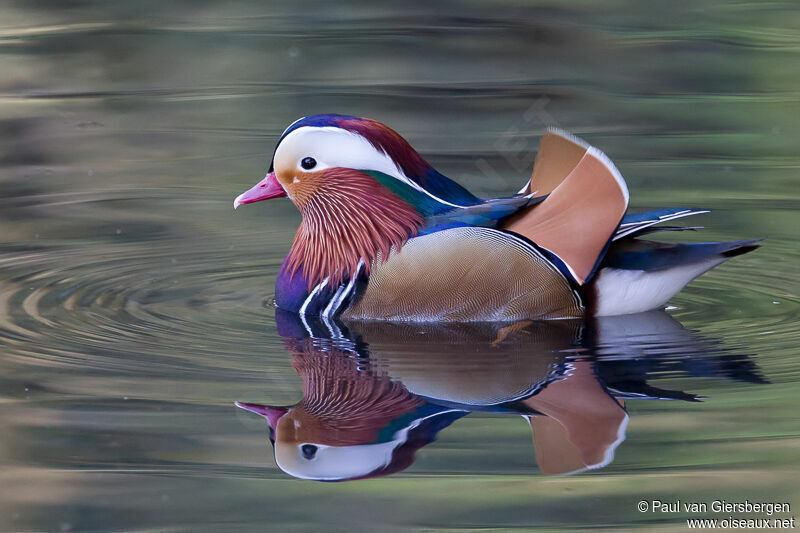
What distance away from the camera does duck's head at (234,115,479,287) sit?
616 cm

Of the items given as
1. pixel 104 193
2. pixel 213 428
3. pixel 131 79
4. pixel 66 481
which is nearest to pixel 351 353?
pixel 213 428

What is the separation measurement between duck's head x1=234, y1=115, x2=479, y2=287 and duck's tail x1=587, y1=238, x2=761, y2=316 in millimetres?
685

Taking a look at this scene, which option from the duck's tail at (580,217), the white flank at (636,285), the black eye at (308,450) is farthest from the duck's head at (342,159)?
the black eye at (308,450)

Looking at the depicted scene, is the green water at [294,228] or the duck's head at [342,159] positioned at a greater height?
the duck's head at [342,159]

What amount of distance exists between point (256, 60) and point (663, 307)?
6194 millimetres

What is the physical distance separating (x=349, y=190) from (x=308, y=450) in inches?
76.9

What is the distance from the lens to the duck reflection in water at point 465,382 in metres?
4.65

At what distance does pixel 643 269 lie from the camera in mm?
6152

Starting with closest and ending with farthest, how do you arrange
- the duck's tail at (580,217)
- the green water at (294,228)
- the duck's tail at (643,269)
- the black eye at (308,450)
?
the green water at (294,228) → the black eye at (308,450) → the duck's tail at (580,217) → the duck's tail at (643,269)

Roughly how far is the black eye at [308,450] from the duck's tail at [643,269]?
1908 millimetres

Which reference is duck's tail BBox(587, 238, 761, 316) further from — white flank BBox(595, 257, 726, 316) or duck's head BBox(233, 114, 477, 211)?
duck's head BBox(233, 114, 477, 211)

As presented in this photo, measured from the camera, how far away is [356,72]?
11188 millimetres

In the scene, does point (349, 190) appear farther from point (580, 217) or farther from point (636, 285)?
point (636, 285)

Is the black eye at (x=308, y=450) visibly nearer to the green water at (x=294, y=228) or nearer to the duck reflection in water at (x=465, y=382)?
the duck reflection in water at (x=465, y=382)
